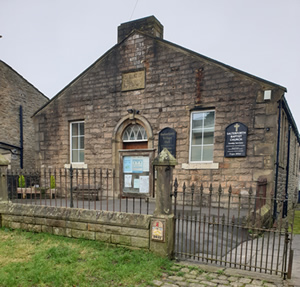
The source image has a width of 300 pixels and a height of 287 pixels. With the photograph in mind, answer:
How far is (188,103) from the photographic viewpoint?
8750 mm

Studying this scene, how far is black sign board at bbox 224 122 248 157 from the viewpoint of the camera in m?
7.77

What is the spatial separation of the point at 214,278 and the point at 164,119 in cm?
631

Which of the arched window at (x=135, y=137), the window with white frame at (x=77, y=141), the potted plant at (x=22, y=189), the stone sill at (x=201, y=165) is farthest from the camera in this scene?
the window with white frame at (x=77, y=141)

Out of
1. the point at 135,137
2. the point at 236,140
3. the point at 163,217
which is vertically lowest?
the point at 163,217

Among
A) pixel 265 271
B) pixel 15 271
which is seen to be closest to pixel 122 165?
pixel 15 271

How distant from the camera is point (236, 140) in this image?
7895mm

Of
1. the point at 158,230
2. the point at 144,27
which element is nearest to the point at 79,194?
the point at 158,230

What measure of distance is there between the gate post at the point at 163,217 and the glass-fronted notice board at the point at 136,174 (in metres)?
5.07

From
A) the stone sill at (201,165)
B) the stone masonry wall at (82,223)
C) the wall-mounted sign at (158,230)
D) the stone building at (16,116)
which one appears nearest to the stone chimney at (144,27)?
the stone sill at (201,165)

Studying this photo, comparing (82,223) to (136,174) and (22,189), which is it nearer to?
(136,174)

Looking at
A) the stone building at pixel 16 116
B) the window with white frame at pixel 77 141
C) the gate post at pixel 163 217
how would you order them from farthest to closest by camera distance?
the stone building at pixel 16 116 < the window with white frame at pixel 77 141 < the gate post at pixel 163 217

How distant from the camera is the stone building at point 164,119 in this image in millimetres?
7711

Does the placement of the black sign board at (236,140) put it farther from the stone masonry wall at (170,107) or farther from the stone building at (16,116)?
the stone building at (16,116)

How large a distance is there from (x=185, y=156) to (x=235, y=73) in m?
3.34
